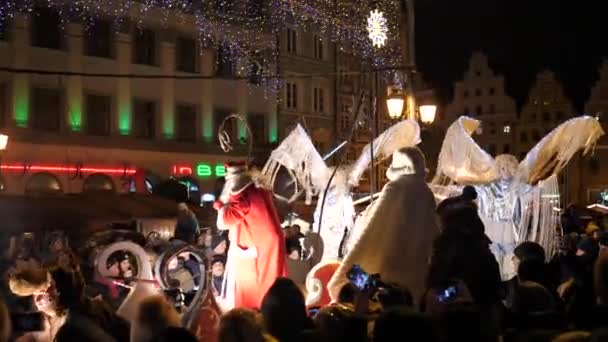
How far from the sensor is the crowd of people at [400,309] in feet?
12.7

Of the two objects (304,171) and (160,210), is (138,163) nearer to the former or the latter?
(160,210)

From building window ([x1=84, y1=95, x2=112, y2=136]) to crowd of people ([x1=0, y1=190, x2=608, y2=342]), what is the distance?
940 inches

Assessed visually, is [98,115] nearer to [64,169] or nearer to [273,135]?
[64,169]

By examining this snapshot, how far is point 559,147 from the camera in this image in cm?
1328

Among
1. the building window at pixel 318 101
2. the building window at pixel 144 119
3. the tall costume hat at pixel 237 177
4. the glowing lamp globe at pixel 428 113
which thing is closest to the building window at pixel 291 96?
the building window at pixel 318 101

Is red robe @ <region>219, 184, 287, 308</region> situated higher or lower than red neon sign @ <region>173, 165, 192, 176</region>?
lower

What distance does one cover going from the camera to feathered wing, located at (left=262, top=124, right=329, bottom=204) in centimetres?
1480

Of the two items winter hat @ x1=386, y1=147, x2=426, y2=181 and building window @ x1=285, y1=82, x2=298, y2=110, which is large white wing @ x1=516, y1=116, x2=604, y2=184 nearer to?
winter hat @ x1=386, y1=147, x2=426, y2=181

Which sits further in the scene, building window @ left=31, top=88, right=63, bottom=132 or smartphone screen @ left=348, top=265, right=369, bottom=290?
building window @ left=31, top=88, right=63, bottom=132

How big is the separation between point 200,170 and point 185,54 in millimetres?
4571

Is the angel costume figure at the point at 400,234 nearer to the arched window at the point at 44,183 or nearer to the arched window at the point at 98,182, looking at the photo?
the arched window at the point at 44,183

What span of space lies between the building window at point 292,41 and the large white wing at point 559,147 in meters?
26.6

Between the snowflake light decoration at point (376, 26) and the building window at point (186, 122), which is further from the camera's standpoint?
the building window at point (186, 122)

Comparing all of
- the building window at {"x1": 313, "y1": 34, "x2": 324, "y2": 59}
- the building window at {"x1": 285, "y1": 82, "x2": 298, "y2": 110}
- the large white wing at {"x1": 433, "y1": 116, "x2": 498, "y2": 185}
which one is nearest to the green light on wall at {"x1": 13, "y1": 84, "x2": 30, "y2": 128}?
the building window at {"x1": 285, "y1": 82, "x2": 298, "y2": 110}
